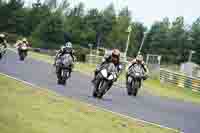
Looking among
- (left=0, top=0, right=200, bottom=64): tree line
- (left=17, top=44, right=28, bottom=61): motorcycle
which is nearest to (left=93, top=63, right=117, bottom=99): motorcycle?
(left=17, top=44, right=28, bottom=61): motorcycle

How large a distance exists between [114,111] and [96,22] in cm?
10764

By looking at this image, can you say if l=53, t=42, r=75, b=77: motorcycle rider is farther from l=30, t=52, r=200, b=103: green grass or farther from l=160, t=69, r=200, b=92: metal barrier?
l=160, t=69, r=200, b=92: metal barrier

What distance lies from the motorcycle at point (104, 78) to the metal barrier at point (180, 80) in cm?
2025

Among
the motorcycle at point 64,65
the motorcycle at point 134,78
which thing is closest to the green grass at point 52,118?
the motorcycle at point 64,65

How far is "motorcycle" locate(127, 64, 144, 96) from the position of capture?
21.4 metres

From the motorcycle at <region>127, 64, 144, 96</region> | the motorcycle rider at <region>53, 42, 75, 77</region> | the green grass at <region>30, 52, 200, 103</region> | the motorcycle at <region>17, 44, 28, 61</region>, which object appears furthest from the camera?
the motorcycle at <region>17, 44, 28, 61</region>

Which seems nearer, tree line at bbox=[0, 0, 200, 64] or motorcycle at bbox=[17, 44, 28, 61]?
motorcycle at bbox=[17, 44, 28, 61]

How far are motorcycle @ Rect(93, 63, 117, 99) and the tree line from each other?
270 feet

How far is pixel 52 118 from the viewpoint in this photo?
422 inches

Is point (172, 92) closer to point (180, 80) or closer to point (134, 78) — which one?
point (180, 80)

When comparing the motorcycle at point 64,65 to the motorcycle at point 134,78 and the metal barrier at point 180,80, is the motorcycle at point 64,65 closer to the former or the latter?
the motorcycle at point 134,78

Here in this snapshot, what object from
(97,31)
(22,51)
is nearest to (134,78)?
(22,51)

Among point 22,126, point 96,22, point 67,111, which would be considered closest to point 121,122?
point 67,111

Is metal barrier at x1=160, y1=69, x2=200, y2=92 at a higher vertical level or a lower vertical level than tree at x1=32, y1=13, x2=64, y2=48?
lower
